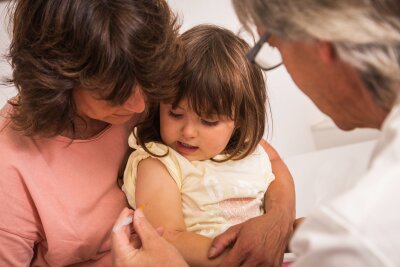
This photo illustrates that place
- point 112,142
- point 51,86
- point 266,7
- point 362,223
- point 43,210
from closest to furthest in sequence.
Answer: point 362,223 < point 266,7 < point 51,86 < point 43,210 < point 112,142

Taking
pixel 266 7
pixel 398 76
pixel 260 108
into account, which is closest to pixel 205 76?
pixel 260 108

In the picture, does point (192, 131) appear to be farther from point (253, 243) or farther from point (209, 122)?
point (253, 243)

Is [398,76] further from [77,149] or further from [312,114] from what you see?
[312,114]

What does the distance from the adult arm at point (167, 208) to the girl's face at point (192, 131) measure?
0.26ft

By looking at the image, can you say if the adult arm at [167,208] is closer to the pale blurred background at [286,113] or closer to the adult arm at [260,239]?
the adult arm at [260,239]

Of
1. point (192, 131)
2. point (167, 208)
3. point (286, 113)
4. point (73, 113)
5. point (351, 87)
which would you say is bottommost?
→ point (286, 113)

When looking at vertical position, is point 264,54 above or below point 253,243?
above

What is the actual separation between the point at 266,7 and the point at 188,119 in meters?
0.57

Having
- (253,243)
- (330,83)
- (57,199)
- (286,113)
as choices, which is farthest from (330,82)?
(286,113)

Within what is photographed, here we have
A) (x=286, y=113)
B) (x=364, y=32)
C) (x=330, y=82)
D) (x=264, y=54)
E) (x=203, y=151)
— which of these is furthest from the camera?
(x=286, y=113)

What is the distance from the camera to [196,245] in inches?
48.4

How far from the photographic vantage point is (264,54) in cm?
90

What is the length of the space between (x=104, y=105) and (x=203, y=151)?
1.13 feet

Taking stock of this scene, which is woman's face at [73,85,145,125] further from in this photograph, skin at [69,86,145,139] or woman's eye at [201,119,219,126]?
woman's eye at [201,119,219,126]
